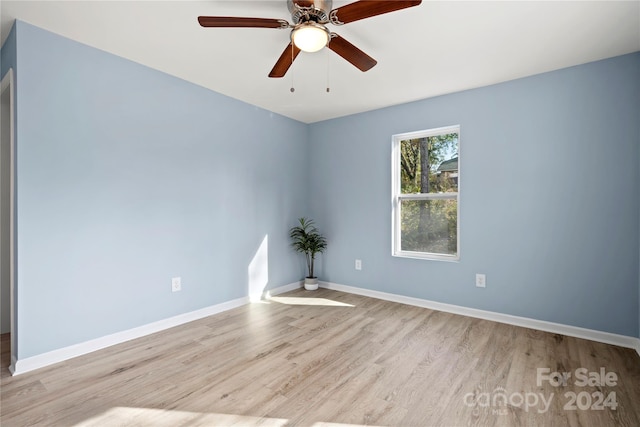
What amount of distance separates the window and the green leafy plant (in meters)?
1.08

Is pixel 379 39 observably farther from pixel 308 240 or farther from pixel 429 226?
pixel 308 240

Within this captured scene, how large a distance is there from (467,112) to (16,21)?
12.6 ft

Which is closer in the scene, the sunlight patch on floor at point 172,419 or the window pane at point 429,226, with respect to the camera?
the sunlight patch on floor at point 172,419

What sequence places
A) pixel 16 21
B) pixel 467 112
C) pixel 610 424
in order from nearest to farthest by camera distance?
pixel 610 424 < pixel 16 21 < pixel 467 112

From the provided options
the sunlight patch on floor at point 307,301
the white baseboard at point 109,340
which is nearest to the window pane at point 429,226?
the sunlight patch on floor at point 307,301

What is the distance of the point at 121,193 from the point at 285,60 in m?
1.78

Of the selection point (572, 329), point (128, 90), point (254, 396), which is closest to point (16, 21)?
point (128, 90)

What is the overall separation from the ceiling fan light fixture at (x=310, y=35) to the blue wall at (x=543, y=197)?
6.92ft

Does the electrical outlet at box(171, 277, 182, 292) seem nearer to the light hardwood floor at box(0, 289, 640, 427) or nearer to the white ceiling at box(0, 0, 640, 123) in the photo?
the light hardwood floor at box(0, 289, 640, 427)

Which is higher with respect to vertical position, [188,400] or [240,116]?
[240,116]

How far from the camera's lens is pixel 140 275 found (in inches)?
107

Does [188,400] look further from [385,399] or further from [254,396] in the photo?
[385,399]

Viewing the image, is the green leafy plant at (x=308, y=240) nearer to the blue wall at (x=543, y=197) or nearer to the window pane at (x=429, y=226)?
the blue wall at (x=543, y=197)

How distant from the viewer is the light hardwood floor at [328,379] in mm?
1696
